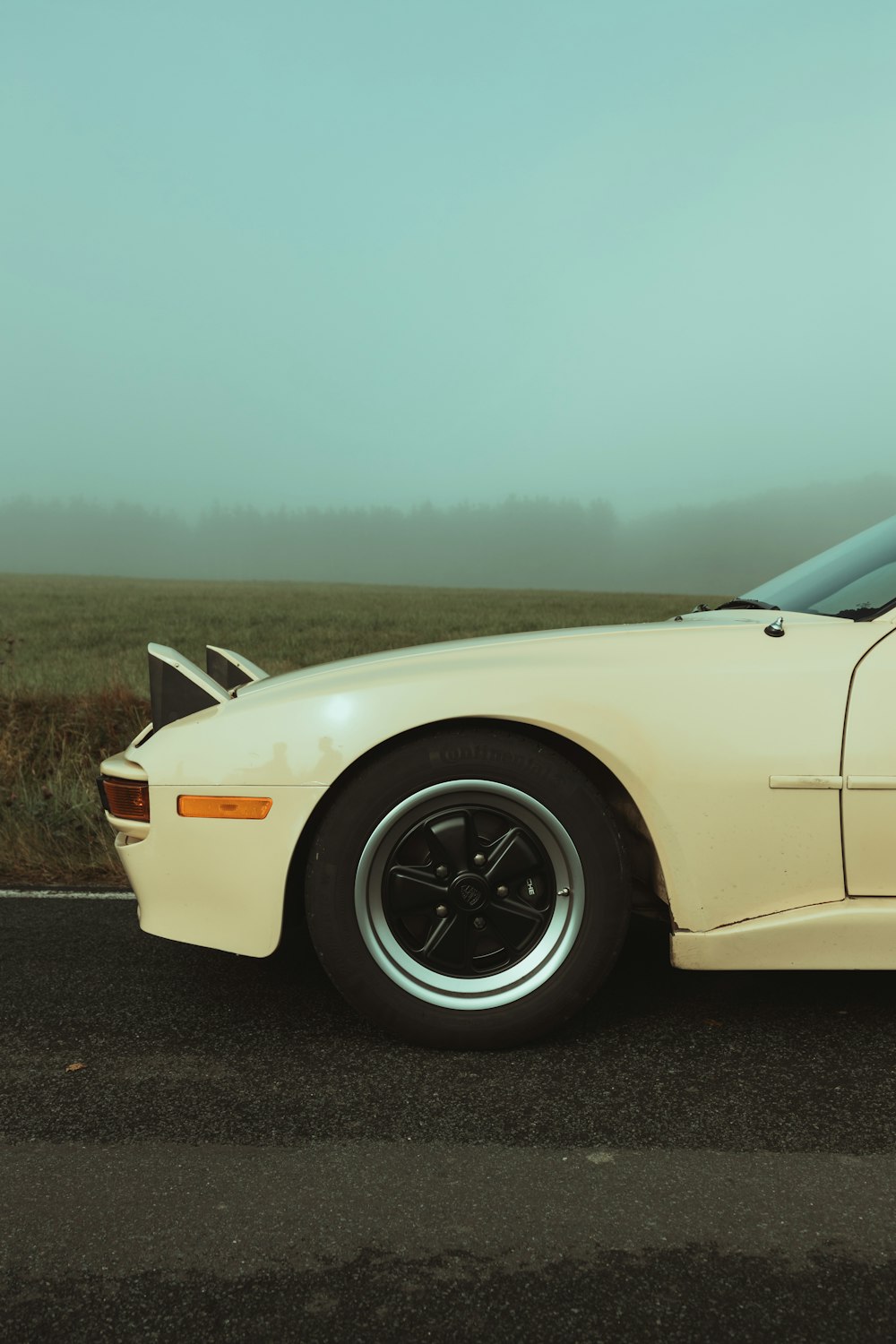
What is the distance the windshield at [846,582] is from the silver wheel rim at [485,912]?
3.20 feet

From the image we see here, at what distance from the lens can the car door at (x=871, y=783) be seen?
2.62 meters

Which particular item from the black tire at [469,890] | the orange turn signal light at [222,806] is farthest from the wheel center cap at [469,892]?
the orange turn signal light at [222,806]

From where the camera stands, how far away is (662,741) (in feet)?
8.77

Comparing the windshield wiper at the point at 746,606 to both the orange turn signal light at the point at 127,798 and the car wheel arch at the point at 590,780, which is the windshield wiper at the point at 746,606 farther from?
the orange turn signal light at the point at 127,798

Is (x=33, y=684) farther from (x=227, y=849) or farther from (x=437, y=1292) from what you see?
(x=437, y=1292)

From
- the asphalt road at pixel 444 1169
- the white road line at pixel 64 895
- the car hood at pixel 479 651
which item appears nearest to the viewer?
the asphalt road at pixel 444 1169

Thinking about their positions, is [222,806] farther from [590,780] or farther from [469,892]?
[590,780]

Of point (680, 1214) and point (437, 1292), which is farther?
point (680, 1214)

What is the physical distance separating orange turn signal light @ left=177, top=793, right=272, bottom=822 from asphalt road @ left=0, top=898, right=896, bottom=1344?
1.92 ft

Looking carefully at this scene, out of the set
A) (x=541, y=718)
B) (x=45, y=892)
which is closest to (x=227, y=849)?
(x=541, y=718)

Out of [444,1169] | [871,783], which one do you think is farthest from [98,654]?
[444,1169]

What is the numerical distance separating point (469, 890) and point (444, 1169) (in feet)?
2.46

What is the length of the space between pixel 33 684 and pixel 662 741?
30.2 ft

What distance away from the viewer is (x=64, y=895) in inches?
178
